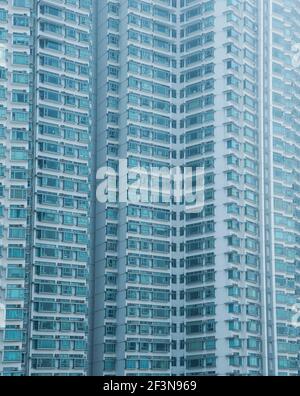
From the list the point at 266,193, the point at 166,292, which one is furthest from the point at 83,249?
the point at 266,193

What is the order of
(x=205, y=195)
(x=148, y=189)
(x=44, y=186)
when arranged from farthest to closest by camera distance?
(x=205, y=195) < (x=148, y=189) < (x=44, y=186)

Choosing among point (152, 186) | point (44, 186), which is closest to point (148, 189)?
point (152, 186)

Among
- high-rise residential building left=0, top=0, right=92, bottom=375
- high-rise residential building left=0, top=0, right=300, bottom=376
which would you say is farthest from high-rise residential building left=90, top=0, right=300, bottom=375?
high-rise residential building left=0, top=0, right=92, bottom=375

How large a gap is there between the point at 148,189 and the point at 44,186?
11.7 m

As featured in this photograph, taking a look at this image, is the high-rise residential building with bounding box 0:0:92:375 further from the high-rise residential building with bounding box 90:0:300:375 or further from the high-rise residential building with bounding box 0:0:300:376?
the high-rise residential building with bounding box 90:0:300:375

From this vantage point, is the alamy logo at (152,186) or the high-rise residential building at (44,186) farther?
the alamy logo at (152,186)

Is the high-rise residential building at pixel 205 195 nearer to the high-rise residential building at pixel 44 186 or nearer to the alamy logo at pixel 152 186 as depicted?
the alamy logo at pixel 152 186

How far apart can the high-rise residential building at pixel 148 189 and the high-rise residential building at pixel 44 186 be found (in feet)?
0.47

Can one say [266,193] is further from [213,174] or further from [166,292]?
[166,292]

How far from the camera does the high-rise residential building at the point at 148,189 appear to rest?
72.5 meters

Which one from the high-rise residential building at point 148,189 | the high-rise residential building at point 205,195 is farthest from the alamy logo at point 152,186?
the high-rise residential building at point 205,195

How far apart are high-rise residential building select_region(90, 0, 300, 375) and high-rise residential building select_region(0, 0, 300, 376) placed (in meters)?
0.17

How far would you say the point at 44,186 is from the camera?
74125mm

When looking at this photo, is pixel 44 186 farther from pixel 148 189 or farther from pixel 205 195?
pixel 205 195
